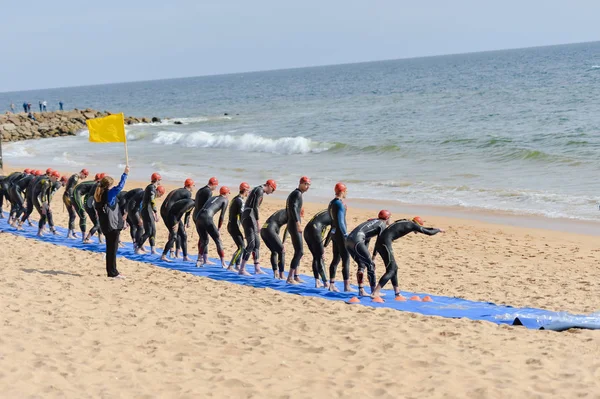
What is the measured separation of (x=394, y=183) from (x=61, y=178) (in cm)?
1362

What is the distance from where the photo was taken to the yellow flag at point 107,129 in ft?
48.7

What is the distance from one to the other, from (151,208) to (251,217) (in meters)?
2.56

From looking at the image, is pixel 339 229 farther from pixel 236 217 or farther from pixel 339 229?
pixel 236 217

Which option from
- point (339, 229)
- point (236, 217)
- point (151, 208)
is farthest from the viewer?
point (151, 208)

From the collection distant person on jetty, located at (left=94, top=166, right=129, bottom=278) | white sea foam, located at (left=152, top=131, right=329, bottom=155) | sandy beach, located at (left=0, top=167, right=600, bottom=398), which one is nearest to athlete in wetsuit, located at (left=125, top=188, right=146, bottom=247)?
sandy beach, located at (left=0, top=167, right=600, bottom=398)

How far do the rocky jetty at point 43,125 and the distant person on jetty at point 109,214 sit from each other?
45.5 metres

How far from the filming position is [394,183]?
87.3 feet

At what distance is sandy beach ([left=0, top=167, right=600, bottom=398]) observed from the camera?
22.6 feet

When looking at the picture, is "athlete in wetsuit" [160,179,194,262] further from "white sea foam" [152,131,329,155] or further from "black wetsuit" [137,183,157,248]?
"white sea foam" [152,131,329,155]

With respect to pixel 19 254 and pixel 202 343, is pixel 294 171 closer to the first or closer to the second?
pixel 19 254

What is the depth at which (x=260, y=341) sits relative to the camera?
8.37m

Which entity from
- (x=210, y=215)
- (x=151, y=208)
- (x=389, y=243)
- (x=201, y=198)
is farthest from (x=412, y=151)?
(x=389, y=243)

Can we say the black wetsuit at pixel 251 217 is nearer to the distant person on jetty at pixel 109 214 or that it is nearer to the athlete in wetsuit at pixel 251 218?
the athlete in wetsuit at pixel 251 218

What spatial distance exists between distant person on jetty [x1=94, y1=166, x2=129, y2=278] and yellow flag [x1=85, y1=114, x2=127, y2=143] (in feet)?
11.1
